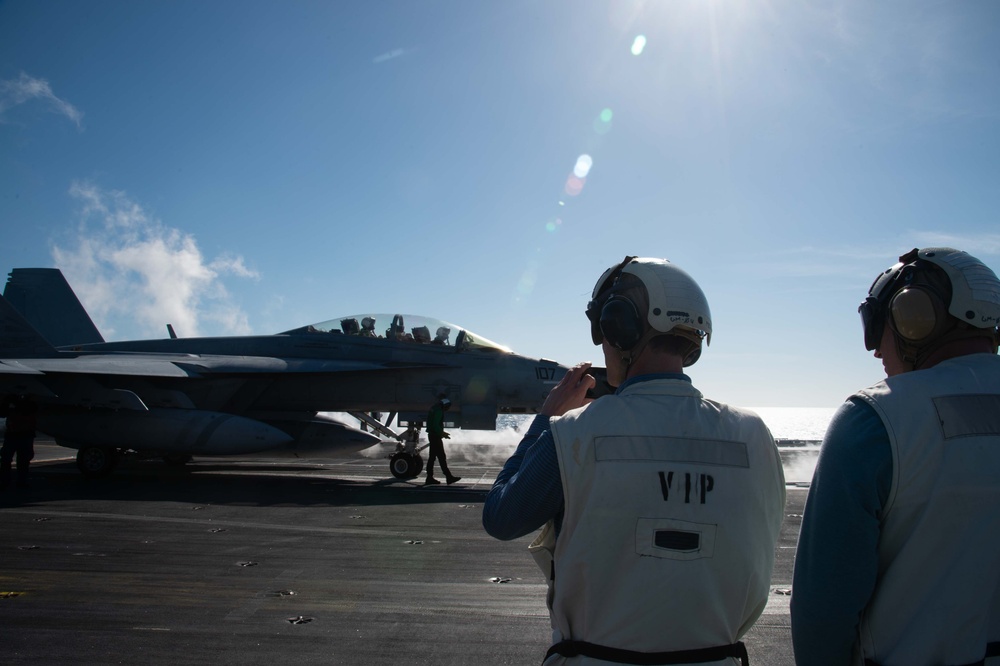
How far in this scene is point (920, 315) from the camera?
194 centimetres

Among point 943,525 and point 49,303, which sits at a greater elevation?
point 49,303

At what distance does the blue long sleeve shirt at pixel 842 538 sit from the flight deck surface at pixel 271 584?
286cm

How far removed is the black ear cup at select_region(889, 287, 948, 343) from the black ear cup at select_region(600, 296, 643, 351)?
2.53ft

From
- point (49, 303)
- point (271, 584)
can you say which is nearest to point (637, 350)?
point (271, 584)

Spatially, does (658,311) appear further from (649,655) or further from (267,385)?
(267,385)

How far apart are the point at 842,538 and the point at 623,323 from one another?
0.87m

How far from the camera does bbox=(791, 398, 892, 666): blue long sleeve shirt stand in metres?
1.69

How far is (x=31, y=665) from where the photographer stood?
4.04m

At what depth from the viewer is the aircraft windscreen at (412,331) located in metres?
15.3

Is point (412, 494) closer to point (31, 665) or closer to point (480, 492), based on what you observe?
point (480, 492)

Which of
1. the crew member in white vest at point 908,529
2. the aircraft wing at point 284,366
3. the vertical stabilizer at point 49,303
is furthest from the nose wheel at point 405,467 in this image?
the vertical stabilizer at point 49,303

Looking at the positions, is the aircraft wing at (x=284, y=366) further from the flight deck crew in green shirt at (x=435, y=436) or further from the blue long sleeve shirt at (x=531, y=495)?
the blue long sleeve shirt at (x=531, y=495)

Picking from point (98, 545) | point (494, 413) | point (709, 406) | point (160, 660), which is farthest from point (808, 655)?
point (494, 413)

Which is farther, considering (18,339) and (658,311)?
(18,339)
